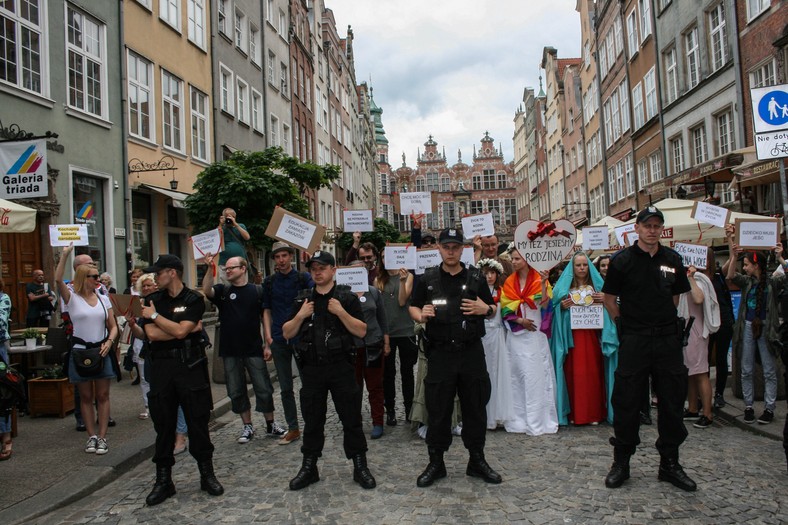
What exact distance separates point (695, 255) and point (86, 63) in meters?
12.8

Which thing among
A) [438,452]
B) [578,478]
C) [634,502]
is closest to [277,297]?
[438,452]

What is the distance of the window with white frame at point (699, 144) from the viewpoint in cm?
1983

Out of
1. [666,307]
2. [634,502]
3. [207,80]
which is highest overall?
[207,80]

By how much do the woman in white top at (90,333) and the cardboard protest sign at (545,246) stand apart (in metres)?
4.47

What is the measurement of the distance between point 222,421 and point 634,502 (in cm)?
515

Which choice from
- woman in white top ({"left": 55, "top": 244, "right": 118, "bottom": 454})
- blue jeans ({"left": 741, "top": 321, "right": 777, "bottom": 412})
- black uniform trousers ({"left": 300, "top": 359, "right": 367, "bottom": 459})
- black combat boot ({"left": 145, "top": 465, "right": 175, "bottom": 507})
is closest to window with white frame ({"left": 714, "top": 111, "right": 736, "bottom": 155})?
blue jeans ({"left": 741, "top": 321, "right": 777, "bottom": 412})

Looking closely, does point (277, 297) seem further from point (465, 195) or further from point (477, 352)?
point (465, 195)

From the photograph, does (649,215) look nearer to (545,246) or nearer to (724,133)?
(545,246)

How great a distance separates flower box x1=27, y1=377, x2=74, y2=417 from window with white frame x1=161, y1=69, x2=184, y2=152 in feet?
34.7

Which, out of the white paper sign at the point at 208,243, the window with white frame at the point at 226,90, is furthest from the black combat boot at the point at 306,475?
the window with white frame at the point at 226,90

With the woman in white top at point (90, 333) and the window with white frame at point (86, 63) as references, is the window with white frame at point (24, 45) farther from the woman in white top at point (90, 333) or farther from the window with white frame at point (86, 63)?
the woman in white top at point (90, 333)

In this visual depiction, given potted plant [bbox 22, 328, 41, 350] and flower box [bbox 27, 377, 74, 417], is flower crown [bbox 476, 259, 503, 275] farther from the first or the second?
potted plant [bbox 22, 328, 41, 350]

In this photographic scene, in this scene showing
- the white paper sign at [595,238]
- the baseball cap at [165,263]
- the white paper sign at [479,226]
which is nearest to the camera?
the baseball cap at [165,263]

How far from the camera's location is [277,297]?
6457mm
